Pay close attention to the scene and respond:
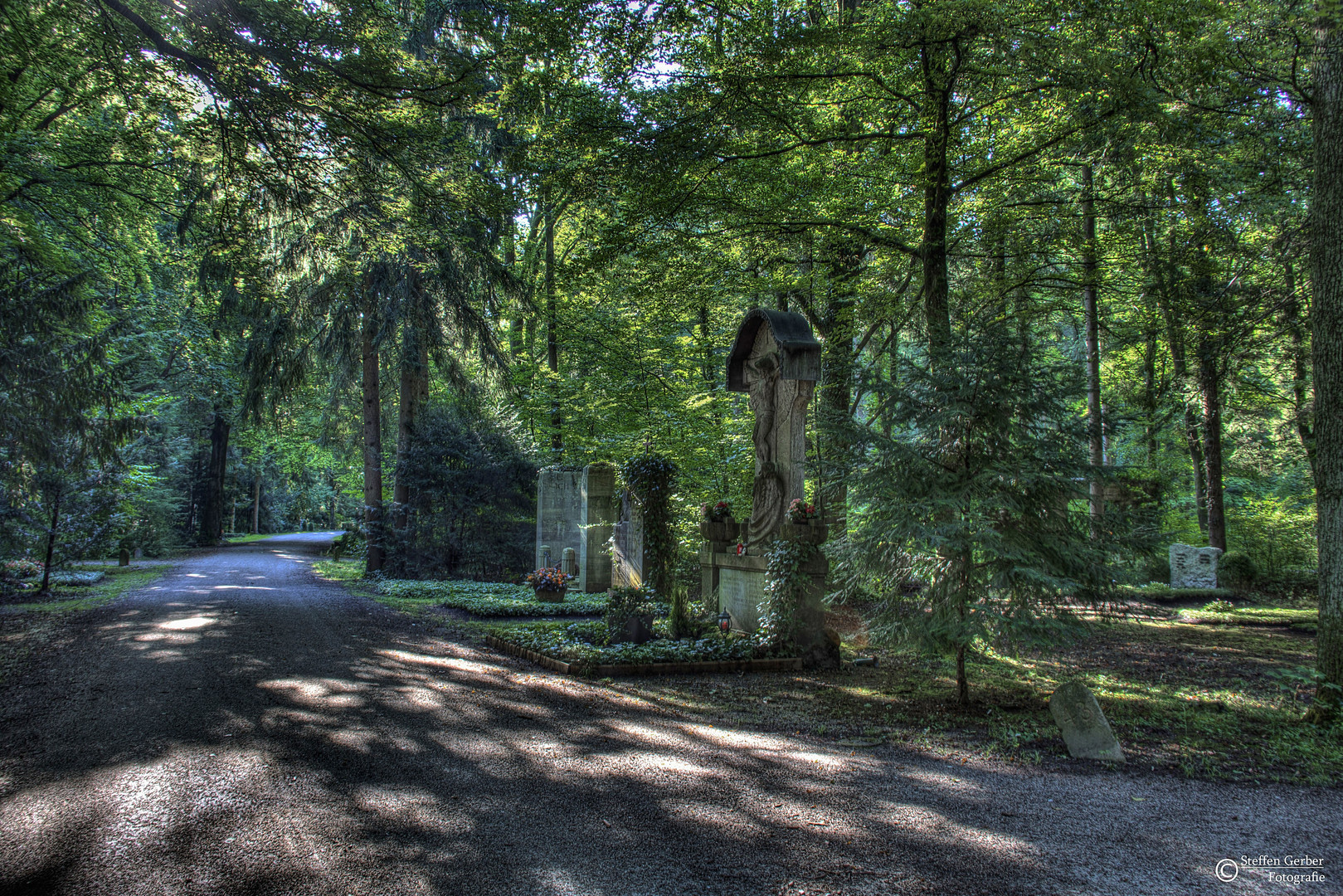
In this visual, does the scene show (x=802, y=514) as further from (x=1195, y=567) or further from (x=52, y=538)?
(x=52, y=538)

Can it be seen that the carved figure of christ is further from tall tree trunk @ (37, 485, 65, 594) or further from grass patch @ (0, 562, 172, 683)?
tall tree trunk @ (37, 485, 65, 594)

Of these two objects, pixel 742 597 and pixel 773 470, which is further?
pixel 742 597

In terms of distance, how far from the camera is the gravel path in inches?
112

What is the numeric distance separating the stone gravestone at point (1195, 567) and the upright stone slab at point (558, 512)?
1241cm

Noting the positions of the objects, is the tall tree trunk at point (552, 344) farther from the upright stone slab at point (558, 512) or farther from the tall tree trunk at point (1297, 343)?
the tall tree trunk at point (1297, 343)

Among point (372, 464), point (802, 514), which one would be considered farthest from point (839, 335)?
point (372, 464)

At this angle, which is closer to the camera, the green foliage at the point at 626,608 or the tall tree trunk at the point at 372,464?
the green foliage at the point at 626,608

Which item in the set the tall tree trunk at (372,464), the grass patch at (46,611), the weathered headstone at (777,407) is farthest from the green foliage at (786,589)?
the tall tree trunk at (372,464)

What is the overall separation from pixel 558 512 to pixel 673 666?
8.18 meters

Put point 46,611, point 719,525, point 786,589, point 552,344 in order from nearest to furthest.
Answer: point 786,589 < point 719,525 < point 46,611 < point 552,344

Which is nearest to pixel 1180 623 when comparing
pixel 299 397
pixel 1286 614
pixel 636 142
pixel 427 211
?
pixel 1286 614

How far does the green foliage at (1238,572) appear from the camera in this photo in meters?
14.4

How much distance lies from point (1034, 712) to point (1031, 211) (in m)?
6.93

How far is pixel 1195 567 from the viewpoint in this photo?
14.1 meters
